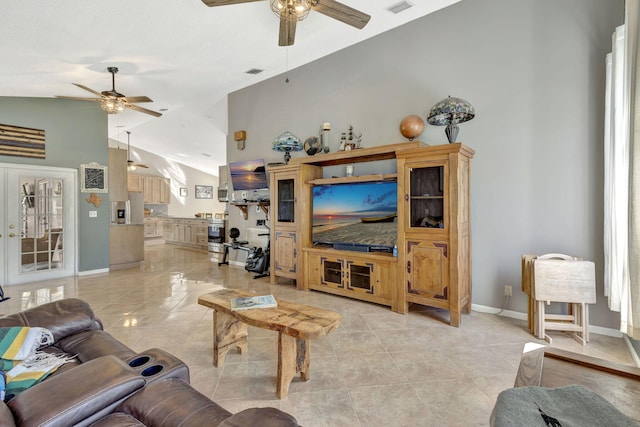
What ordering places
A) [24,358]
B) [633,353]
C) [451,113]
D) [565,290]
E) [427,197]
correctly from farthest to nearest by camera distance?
1. [427,197]
2. [451,113]
3. [565,290]
4. [633,353]
5. [24,358]

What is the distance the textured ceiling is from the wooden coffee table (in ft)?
10.1

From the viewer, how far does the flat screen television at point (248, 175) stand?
5629mm

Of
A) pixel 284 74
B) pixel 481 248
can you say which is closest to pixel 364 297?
pixel 481 248

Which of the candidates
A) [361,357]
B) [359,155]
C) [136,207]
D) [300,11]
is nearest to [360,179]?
[359,155]

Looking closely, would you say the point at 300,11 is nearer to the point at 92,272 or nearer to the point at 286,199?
the point at 286,199

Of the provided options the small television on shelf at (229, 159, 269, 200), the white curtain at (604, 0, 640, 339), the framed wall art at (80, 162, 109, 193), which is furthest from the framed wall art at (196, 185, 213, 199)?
the white curtain at (604, 0, 640, 339)

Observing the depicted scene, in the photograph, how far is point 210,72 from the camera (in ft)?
16.2

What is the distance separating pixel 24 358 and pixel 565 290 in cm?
380

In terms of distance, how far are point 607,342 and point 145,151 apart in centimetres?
1278

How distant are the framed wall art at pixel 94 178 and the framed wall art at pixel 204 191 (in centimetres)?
642

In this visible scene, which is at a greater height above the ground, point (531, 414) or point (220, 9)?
point (220, 9)

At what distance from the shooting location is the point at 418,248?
11.0 feet

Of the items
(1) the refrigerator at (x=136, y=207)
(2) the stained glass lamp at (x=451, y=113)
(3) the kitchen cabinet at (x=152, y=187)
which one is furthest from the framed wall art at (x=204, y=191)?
(2) the stained glass lamp at (x=451, y=113)

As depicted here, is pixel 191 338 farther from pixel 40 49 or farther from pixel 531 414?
pixel 40 49
